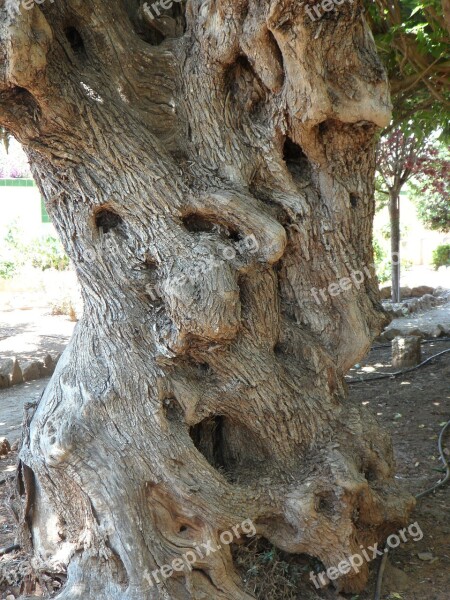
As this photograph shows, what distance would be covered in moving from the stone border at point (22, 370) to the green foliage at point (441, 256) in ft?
43.6

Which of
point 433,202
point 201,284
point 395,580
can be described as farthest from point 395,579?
point 433,202

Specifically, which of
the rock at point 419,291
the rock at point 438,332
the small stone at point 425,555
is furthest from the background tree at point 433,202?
the small stone at point 425,555

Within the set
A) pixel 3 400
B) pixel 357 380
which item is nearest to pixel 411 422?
pixel 357 380

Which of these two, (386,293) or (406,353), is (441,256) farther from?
(406,353)

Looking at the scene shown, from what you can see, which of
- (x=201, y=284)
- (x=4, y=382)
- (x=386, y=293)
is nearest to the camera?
(x=201, y=284)

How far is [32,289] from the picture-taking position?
52.3ft

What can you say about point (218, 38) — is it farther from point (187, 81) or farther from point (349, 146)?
point (349, 146)

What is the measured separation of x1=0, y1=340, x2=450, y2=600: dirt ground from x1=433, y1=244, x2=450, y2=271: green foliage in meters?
12.6

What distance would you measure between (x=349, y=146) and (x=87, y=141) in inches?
61.5

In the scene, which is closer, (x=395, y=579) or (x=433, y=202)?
(x=395, y=579)

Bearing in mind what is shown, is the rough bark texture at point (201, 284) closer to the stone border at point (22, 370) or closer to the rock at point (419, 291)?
A: the stone border at point (22, 370)

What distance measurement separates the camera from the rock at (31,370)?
9414 mm
